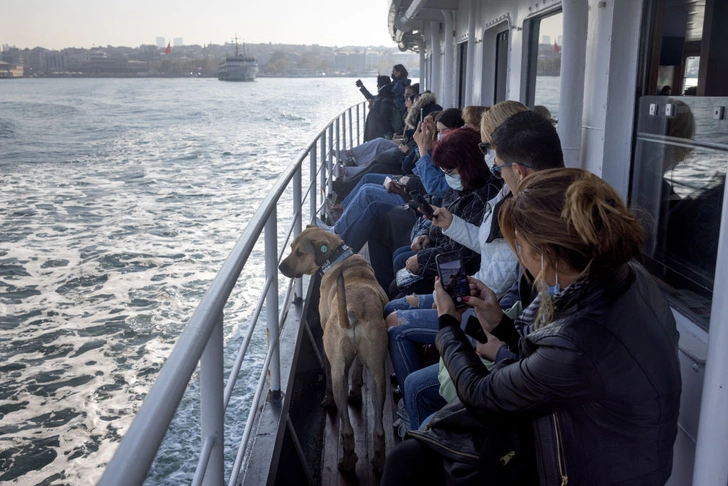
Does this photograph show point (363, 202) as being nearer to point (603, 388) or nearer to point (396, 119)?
point (603, 388)

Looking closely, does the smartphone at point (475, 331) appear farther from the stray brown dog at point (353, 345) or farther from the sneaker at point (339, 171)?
the sneaker at point (339, 171)

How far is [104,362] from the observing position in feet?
23.5

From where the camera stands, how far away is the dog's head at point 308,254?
287 centimetres

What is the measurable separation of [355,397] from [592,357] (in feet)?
5.83

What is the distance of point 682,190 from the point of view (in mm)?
1925

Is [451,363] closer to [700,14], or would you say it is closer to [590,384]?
[590,384]

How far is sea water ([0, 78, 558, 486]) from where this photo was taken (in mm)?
5277

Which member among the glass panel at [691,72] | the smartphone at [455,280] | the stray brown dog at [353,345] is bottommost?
the stray brown dog at [353,345]

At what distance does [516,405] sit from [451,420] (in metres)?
0.24

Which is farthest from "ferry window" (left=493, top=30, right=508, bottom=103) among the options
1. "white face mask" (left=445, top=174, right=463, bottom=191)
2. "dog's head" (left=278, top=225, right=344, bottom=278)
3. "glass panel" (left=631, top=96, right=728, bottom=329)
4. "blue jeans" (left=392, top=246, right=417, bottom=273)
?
"glass panel" (left=631, top=96, right=728, bottom=329)

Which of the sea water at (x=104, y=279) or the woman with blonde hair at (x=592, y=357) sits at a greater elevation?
the woman with blonde hair at (x=592, y=357)

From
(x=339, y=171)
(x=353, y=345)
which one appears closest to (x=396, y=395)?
(x=353, y=345)

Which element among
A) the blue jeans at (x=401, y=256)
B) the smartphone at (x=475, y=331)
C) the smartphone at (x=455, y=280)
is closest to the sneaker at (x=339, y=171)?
the blue jeans at (x=401, y=256)

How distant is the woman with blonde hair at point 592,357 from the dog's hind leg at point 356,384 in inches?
62.0
